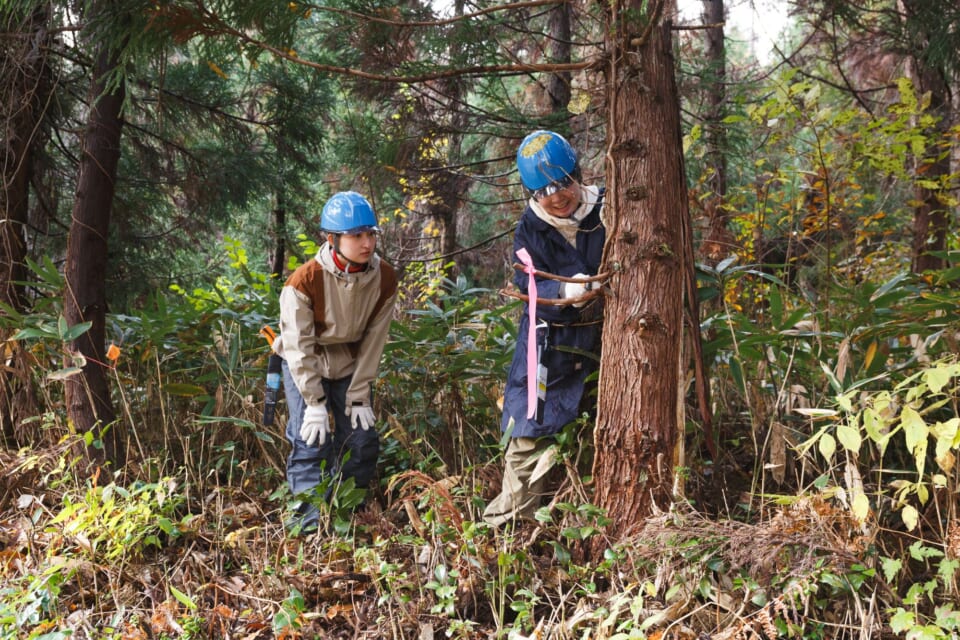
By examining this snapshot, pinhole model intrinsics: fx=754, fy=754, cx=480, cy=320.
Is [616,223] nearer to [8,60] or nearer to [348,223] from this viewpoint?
[348,223]

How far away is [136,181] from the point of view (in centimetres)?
616

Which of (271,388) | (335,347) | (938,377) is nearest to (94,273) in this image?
(271,388)

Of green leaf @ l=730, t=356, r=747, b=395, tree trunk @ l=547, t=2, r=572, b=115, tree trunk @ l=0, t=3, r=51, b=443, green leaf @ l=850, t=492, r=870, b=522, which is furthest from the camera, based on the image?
tree trunk @ l=547, t=2, r=572, b=115

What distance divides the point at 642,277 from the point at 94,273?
2.97m

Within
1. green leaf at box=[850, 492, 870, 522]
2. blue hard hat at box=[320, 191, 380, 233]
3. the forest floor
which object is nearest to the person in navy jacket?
the forest floor

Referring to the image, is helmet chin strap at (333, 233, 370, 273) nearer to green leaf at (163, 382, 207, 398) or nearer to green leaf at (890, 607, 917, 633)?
green leaf at (163, 382, 207, 398)

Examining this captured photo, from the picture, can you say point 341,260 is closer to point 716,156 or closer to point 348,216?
point 348,216

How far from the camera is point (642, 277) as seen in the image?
273cm

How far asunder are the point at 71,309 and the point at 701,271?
318 centimetres

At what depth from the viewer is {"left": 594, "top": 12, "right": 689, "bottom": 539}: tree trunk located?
2.71 meters

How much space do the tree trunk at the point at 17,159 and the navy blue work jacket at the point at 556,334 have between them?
2.78 m

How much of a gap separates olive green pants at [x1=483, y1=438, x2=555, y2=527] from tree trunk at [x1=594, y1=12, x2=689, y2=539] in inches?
17.7

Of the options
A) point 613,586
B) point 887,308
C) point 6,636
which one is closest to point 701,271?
point 887,308

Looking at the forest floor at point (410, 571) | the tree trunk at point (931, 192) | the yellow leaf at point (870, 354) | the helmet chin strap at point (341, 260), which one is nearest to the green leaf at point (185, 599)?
the forest floor at point (410, 571)
